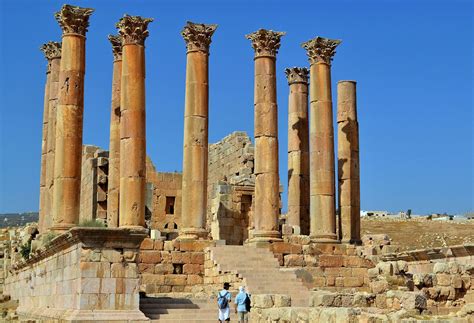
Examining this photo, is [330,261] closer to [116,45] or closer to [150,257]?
[150,257]

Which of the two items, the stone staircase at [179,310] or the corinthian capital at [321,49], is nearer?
the stone staircase at [179,310]

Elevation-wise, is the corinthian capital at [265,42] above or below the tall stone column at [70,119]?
above

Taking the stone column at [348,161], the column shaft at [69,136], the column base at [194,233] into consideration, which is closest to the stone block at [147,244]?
the column base at [194,233]

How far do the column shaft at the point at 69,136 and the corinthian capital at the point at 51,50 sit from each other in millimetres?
6348

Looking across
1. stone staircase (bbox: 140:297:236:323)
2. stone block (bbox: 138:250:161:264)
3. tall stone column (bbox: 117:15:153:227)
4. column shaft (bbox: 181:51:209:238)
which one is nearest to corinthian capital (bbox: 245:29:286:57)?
column shaft (bbox: 181:51:209:238)

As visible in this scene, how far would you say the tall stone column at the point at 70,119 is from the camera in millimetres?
30969

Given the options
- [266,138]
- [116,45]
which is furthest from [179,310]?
[116,45]

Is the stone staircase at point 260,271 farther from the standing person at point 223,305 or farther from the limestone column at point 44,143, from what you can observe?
the limestone column at point 44,143

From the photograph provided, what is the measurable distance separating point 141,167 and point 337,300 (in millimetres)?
12791

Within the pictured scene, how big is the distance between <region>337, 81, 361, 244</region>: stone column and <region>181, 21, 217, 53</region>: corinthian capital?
8309mm

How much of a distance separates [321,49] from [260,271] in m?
11.5

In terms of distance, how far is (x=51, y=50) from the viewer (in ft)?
127

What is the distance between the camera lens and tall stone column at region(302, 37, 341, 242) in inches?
1398

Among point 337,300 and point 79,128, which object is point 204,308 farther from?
point 79,128
